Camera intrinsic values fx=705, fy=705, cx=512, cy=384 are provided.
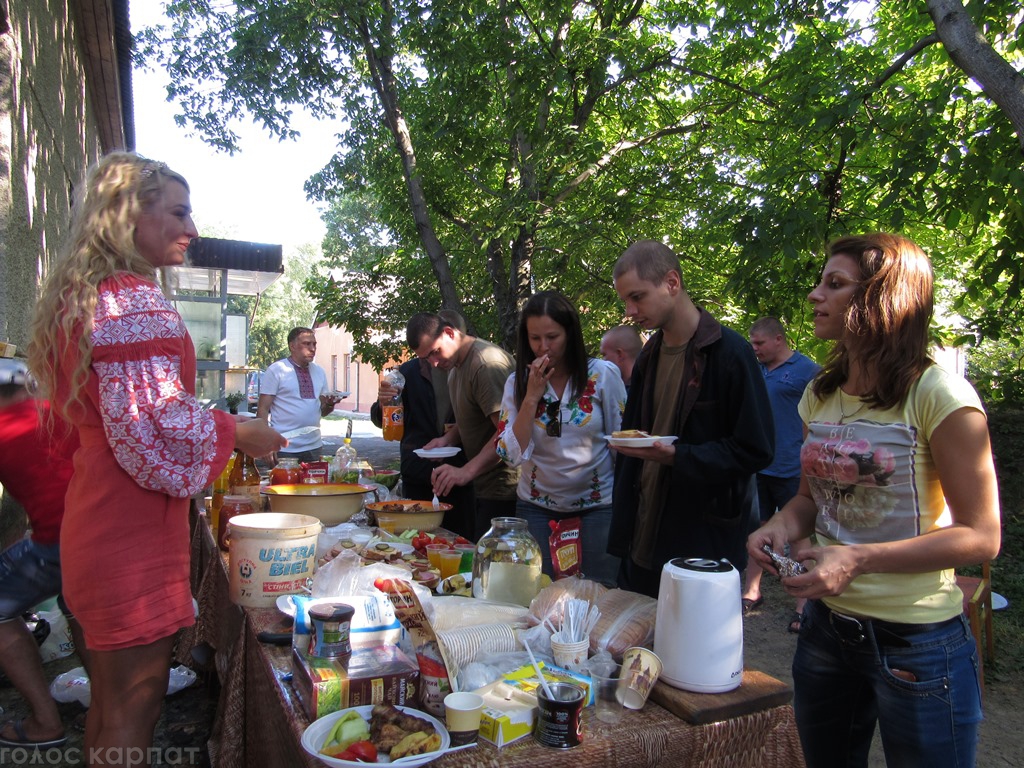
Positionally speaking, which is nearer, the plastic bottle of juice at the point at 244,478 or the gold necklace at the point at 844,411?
the gold necklace at the point at 844,411

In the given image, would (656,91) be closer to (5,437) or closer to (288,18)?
(288,18)

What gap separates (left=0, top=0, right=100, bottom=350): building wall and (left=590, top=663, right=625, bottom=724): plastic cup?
331 cm

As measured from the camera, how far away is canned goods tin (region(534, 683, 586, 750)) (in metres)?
1.23

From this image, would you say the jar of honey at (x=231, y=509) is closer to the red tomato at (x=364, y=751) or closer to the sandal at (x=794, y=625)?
the red tomato at (x=364, y=751)

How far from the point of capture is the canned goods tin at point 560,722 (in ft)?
4.05

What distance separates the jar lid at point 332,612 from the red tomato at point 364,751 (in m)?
0.29

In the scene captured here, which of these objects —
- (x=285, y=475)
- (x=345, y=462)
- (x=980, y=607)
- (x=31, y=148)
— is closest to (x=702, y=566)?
(x=285, y=475)

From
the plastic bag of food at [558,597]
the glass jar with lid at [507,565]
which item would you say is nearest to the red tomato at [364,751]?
the plastic bag of food at [558,597]

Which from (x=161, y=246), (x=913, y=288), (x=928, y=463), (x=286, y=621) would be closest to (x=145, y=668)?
(x=286, y=621)

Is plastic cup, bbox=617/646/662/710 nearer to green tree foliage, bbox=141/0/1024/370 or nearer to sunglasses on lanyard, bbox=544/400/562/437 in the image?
sunglasses on lanyard, bbox=544/400/562/437

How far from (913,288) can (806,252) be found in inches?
167

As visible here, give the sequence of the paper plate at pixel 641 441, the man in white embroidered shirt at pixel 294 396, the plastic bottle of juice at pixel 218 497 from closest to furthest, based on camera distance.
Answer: the paper plate at pixel 641 441 → the plastic bottle of juice at pixel 218 497 → the man in white embroidered shirt at pixel 294 396

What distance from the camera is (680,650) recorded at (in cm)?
141

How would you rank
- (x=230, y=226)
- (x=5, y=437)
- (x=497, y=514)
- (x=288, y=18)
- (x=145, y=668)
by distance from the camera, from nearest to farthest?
(x=145, y=668) → (x=5, y=437) → (x=497, y=514) → (x=288, y=18) → (x=230, y=226)
